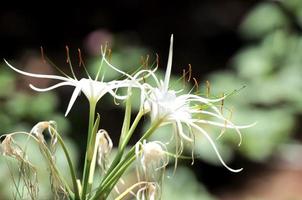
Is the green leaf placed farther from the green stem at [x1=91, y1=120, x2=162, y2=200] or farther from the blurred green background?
the green stem at [x1=91, y1=120, x2=162, y2=200]

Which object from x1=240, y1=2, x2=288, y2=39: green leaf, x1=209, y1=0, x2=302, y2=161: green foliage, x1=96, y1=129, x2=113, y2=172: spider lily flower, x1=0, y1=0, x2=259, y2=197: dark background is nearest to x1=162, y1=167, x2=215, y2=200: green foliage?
x1=209, y1=0, x2=302, y2=161: green foliage

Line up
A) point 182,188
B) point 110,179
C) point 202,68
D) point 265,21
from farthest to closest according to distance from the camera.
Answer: point 202,68
point 265,21
point 182,188
point 110,179

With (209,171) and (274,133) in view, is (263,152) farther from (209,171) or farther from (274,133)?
(209,171)

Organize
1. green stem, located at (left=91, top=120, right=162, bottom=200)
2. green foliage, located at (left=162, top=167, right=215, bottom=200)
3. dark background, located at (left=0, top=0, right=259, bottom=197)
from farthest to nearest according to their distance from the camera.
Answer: dark background, located at (left=0, top=0, right=259, bottom=197) → green foliage, located at (left=162, top=167, right=215, bottom=200) → green stem, located at (left=91, top=120, right=162, bottom=200)

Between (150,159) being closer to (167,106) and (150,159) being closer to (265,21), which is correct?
(167,106)

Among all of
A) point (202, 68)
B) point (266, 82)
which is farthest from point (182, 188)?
point (202, 68)

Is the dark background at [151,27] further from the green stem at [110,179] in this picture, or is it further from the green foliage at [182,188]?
the green stem at [110,179]
